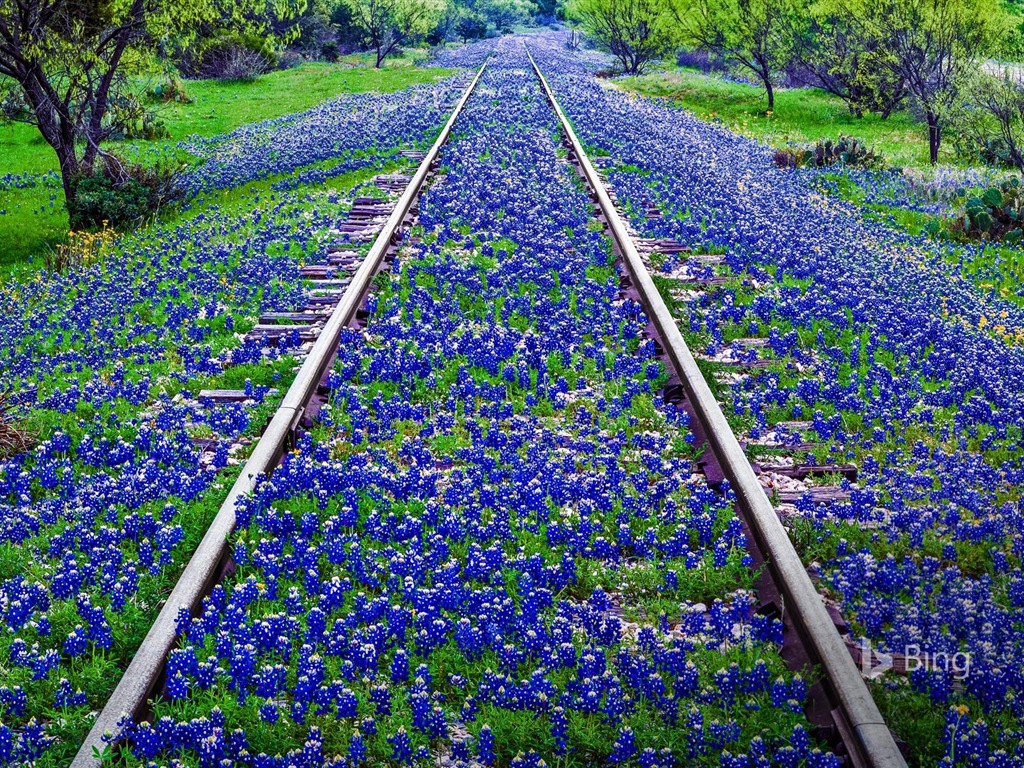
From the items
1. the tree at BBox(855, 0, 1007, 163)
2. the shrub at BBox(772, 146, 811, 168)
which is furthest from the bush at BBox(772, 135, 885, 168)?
the tree at BBox(855, 0, 1007, 163)

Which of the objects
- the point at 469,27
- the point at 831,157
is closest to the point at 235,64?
the point at 831,157

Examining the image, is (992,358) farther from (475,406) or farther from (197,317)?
(197,317)

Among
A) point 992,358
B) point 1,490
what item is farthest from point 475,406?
point 992,358

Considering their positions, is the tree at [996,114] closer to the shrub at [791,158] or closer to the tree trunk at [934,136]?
the tree trunk at [934,136]

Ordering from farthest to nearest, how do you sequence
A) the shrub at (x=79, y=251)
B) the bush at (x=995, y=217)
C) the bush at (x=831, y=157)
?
1. the bush at (x=831, y=157)
2. the bush at (x=995, y=217)
3. the shrub at (x=79, y=251)

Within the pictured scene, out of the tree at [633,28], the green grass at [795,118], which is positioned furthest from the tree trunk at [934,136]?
the tree at [633,28]

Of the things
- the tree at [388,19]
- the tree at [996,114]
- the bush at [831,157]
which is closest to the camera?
the tree at [996,114]

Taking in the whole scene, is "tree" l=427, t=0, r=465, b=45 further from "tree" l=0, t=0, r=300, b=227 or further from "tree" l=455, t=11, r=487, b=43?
"tree" l=0, t=0, r=300, b=227
